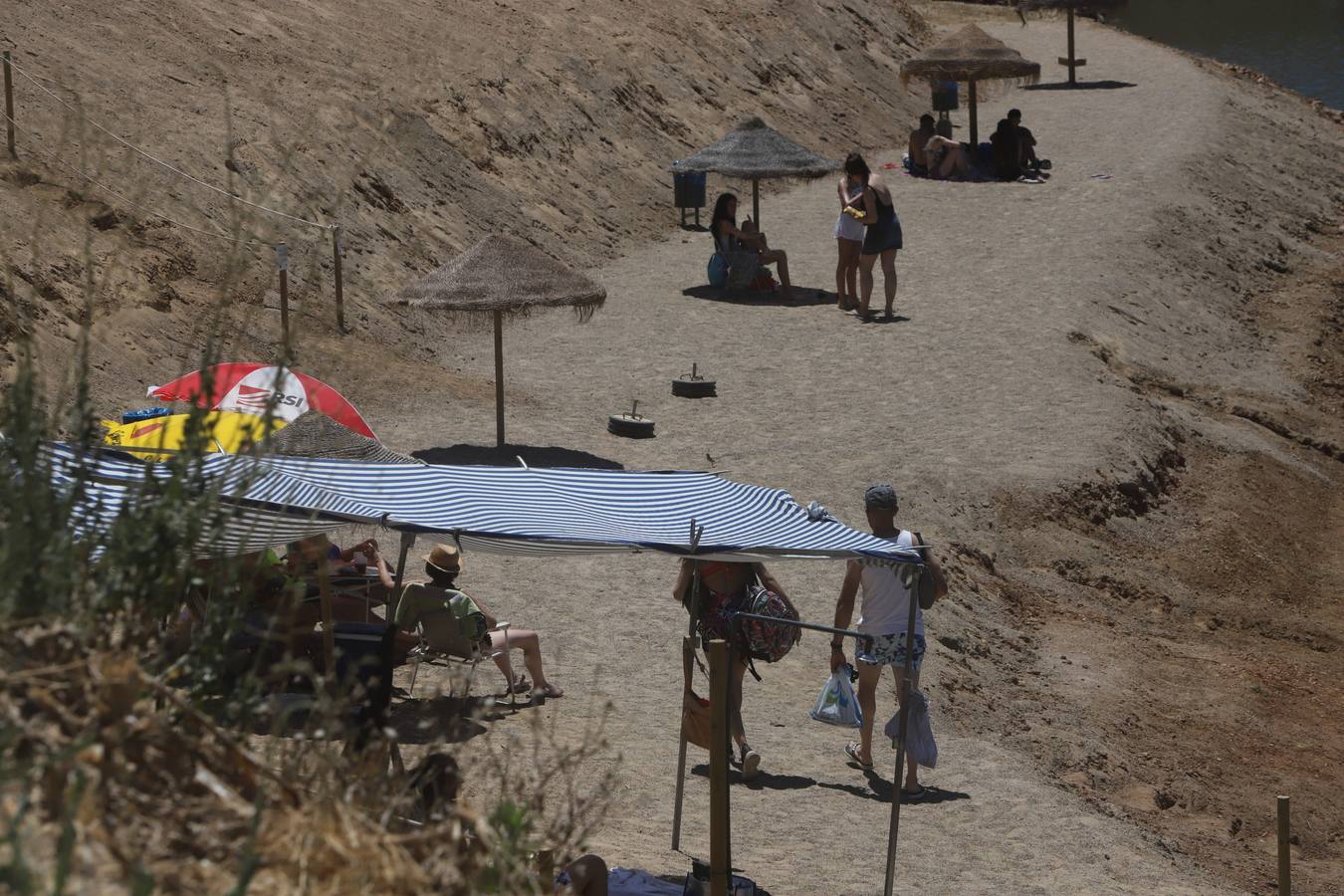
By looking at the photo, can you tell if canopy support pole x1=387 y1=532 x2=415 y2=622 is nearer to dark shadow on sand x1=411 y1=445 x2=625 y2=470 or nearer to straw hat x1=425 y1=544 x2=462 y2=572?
straw hat x1=425 y1=544 x2=462 y2=572

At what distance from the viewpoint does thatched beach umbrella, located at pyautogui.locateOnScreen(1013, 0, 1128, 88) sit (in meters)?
33.3

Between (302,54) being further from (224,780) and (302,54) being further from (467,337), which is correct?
(224,780)

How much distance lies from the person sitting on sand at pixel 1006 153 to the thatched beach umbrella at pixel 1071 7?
766cm

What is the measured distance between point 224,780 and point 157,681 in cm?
29

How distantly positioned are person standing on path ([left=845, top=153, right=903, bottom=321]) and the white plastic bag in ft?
32.4

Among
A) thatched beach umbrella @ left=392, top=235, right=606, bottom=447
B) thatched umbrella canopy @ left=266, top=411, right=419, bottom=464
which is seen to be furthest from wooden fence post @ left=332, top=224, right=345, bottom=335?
thatched umbrella canopy @ left=266, top=411, right=419, bottom=464

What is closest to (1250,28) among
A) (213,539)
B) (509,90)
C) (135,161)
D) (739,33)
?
(739,33)

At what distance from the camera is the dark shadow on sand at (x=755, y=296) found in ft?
66.2

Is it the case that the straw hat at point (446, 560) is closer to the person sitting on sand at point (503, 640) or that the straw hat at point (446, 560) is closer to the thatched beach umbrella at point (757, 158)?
the person sitting on sand at point (503, 640)

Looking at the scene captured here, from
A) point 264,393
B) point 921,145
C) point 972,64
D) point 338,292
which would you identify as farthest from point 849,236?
point 264,393

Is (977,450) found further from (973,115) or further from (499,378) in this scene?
(973,115)

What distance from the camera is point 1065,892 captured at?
860cm

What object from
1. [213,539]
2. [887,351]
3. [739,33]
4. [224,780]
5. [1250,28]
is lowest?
[224,780]

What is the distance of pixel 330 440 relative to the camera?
10742mm
